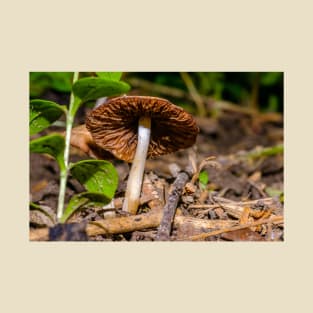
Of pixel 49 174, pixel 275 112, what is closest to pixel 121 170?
pixel 49 174

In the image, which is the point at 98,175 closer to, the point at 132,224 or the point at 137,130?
the point at 132,224

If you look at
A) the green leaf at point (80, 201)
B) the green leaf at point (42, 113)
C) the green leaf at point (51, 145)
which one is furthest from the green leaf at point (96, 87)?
the green leaf at point (80, 201)

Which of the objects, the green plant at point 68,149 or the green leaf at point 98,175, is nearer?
the green plant at point 68,149

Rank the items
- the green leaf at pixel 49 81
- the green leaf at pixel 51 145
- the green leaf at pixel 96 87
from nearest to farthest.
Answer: the green leaf at pixel 51 145 < the green leaf at pixel 96 87 < the green leaf at pixel 49 81

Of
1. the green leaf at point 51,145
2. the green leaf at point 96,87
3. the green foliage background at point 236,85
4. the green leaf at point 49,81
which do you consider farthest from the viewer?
the green foliage background at point 236,85

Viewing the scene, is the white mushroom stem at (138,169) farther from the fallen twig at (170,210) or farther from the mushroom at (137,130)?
the fallen twig at (170,210)

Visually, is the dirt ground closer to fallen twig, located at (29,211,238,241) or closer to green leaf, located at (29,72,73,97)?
fallen twig, located at (29,211,238,241)

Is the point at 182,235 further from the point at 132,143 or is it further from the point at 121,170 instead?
the point at 121,170
